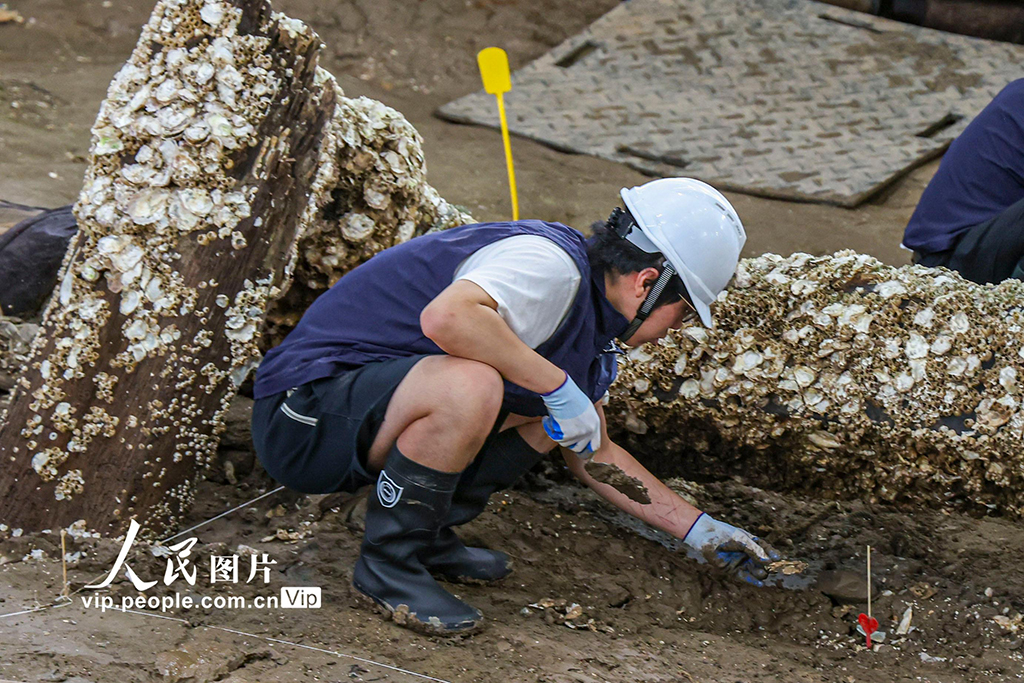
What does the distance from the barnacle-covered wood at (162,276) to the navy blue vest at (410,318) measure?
179mm

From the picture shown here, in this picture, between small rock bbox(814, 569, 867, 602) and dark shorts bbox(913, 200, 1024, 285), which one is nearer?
small rock bbox(814, 569, 867, 602)

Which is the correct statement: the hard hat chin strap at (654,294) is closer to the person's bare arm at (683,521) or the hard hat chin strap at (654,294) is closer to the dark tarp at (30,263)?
the person's bare arm at (683,521)

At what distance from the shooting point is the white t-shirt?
5.28 ft

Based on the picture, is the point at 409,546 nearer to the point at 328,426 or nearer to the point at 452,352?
the point at 328,426

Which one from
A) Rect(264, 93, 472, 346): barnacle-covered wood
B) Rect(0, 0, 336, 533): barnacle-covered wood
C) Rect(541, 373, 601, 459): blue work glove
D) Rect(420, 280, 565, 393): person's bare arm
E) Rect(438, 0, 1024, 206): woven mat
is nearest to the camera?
Rect(420, 280, 565, 393): person's bare arm

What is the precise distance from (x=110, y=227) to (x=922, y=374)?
64.0 inches

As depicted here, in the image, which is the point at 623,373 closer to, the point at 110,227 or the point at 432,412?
the point at 432,412

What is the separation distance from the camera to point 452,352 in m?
1.66

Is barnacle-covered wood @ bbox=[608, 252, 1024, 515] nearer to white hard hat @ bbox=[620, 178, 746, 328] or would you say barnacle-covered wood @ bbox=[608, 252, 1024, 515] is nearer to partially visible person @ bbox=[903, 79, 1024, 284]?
white hard hat @ bbox=[620, 178, 746, 328]

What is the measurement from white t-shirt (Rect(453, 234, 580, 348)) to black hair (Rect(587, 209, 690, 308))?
0.06 metres

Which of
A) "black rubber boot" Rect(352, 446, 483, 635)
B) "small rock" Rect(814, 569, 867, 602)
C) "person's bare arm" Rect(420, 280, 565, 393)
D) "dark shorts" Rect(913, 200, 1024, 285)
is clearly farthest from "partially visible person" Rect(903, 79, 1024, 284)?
"black rubber boot" Rect(352, 446, 483, 635)

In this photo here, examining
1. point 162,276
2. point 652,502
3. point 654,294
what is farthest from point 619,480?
point 162,276

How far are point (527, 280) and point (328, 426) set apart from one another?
0.47 meters

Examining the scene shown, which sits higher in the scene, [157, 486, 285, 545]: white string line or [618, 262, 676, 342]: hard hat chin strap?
[618, 262, 676, 342]: hard hat chin strap
